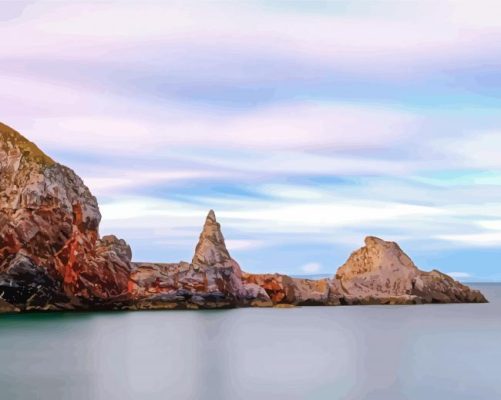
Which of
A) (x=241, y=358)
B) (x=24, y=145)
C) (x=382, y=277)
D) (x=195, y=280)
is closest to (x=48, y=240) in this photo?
(x=24, y=145)

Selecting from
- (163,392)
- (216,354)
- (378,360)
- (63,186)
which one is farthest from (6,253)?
(163,392)

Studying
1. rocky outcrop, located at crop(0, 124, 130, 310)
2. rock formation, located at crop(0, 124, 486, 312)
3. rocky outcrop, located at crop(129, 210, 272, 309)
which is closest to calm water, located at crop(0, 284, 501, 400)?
rocky outcrop, located at crop(0, 124, 130, 310)

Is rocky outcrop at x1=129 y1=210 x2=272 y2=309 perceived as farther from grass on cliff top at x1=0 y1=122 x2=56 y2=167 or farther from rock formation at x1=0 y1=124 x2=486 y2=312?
grass on cliff top at x1=0 y1=122 x2=56 y2=167

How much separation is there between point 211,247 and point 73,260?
26510 mm

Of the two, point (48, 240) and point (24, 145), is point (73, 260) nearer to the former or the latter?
point (48, 240)

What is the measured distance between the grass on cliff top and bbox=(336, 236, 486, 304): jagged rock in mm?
73335

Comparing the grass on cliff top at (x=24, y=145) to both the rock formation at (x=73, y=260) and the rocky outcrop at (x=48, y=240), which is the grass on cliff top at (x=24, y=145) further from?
the rock formation at (x=73, y=260)

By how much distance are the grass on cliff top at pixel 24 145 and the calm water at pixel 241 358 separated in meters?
29.4

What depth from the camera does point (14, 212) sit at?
450 ft

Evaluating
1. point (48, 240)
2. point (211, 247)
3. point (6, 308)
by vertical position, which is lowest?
point (6, 308)

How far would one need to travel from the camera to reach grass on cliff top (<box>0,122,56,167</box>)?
144 m

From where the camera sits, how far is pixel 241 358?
253ft

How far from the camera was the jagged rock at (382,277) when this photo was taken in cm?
18175

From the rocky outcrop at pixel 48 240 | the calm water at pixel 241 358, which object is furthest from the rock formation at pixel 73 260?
the calm water at pixel 241 358
